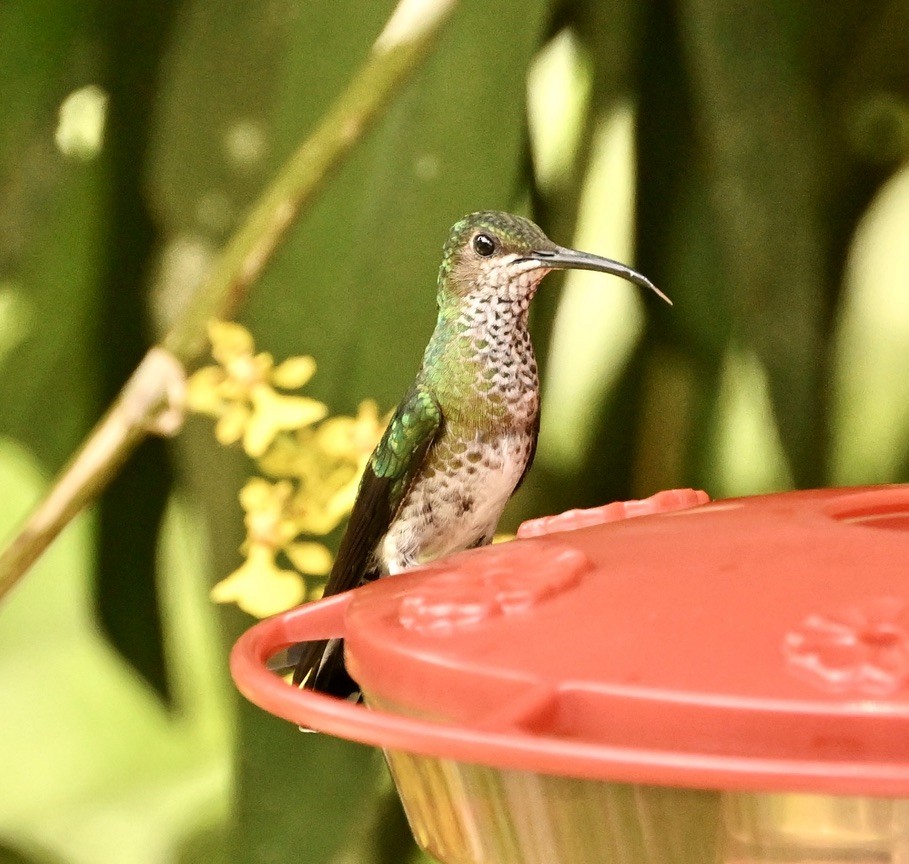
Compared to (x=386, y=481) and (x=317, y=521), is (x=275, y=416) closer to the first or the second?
(x=317, y=521)

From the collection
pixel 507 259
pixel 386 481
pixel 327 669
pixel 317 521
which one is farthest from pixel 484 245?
pixel 317 521

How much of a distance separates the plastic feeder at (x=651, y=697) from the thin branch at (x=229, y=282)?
0.62 meters

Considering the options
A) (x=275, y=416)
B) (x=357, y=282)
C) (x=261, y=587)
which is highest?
(x=357, y=282)

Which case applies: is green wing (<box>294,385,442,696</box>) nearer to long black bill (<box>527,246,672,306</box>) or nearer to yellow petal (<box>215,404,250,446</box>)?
long black bill (<box>527,246,672,306</box>)

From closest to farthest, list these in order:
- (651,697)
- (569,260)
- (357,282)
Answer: (651,697) → (569,260) → (357,282)

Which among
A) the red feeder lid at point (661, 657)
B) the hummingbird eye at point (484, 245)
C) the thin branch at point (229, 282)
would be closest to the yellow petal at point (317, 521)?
the thin branch at point (229, 282)

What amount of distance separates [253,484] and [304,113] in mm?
360

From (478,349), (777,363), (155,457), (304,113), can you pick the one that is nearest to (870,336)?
(777,363)

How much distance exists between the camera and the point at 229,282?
1105mm

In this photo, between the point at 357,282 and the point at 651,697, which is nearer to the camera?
the point at 651,697

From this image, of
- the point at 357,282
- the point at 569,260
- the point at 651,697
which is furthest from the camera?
the point at 357,282

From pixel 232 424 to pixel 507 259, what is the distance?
0.44 m

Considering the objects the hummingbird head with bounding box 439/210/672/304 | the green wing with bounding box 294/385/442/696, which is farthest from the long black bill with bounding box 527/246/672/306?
the green wing with bounding box 294/385/442/696

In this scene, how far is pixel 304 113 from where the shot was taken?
1091 mm
